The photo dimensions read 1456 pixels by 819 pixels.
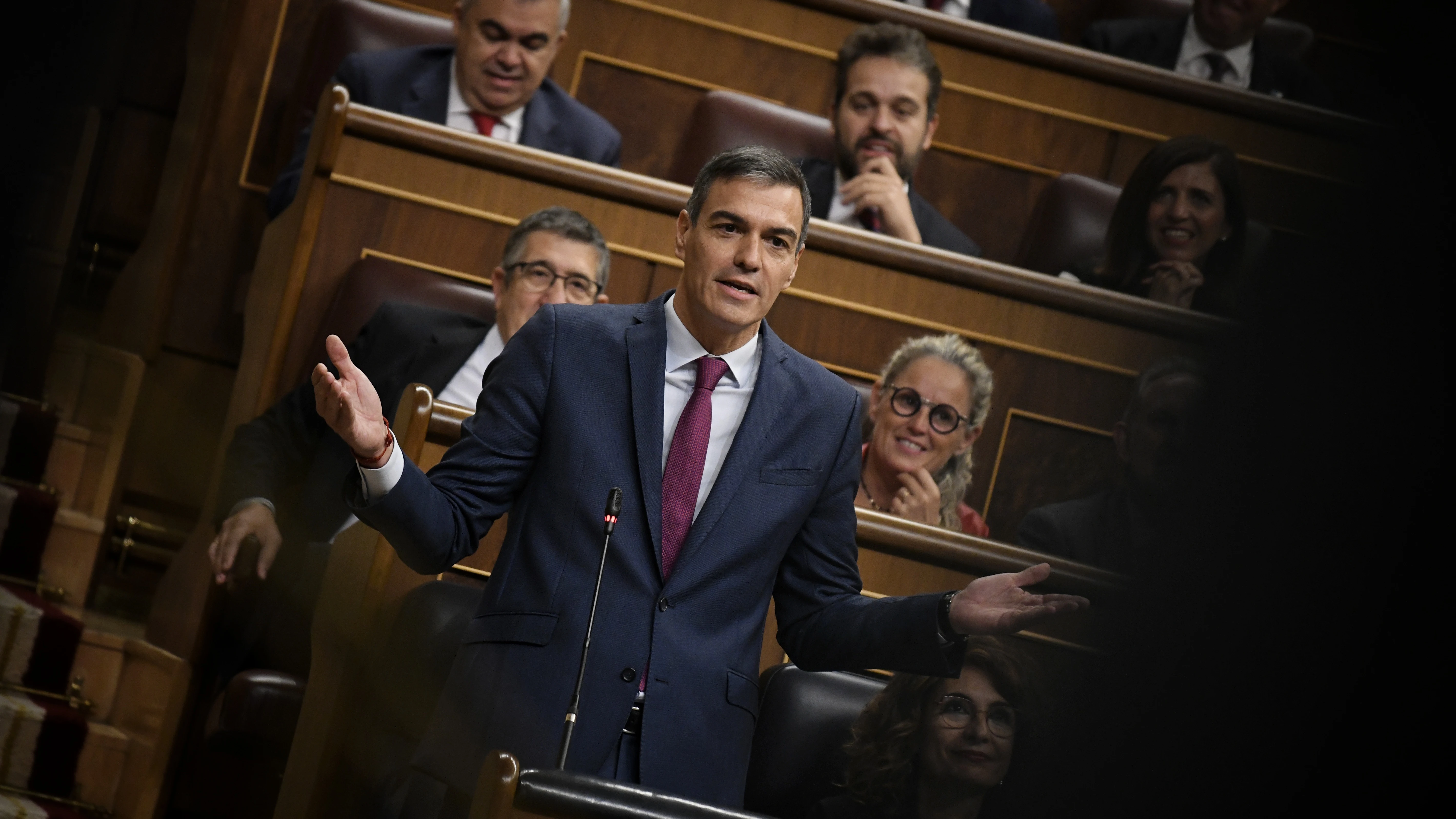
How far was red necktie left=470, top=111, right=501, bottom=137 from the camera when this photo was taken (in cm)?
107

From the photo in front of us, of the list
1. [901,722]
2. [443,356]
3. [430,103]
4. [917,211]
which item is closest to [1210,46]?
[917,211]

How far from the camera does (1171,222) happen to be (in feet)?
3.15

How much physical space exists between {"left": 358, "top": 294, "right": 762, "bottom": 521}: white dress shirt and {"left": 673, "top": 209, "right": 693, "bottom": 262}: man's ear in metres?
0.03

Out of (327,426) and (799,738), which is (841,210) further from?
(799,738)

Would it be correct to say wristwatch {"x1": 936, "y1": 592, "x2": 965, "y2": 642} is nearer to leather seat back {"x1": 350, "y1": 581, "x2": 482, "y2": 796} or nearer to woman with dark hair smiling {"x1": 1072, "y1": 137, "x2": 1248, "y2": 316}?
leather seat back {"x1": 350, "y1": 581, "x2": 482, "y2": 796}

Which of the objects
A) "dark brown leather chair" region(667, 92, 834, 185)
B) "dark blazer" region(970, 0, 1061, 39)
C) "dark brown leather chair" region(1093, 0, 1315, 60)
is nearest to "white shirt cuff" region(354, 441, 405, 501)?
"dark brown leather chair" region(667, 92, 834, 185)

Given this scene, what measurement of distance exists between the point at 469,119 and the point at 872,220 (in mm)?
322

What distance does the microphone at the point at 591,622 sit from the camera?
457 millimetres

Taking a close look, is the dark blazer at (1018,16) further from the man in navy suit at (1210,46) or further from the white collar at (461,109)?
the white collar at (461,109)

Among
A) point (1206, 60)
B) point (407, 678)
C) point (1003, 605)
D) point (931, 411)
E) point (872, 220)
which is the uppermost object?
point (1206, 60)

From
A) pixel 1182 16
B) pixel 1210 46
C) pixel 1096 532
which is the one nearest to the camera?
pixel 1096 532

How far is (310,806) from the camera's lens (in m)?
0.66

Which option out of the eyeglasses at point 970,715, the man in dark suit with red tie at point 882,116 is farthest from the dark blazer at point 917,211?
the eyeglasses at point 970,715

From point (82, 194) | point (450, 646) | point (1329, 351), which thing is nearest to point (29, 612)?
point (82, 194)
